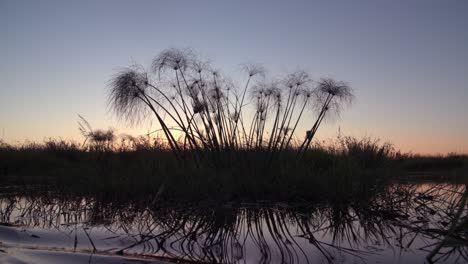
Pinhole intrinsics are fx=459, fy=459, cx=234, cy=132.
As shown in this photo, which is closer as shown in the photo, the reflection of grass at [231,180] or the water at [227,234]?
the water at [227,234]

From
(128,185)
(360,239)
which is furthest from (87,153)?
(360,239)

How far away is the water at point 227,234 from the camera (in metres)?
2.67

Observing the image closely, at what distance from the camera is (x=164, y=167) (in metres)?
7.01

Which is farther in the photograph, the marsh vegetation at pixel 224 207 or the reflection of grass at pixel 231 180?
the reflection of grass at pixel 231 180

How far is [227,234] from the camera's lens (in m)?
3.41

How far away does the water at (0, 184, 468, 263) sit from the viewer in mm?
2668

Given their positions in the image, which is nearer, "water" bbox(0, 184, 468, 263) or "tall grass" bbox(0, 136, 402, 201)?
"water" bbox(0, 184, 468, 263)

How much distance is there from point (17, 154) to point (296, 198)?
38.4 ft

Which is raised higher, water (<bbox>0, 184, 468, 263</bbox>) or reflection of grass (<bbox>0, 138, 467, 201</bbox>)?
reflection of grass (<bbox>0, 138, 467, 201</bbox>)

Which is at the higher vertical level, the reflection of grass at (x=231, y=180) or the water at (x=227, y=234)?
the reflection of grass at (x=231, y=180)

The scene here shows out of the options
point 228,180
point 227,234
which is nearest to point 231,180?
point 228,180

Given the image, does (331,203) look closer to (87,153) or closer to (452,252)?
(452,252)

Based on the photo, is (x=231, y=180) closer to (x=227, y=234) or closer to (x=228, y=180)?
(x=228, y=180)

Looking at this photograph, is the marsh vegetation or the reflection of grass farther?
the reflection of grass
